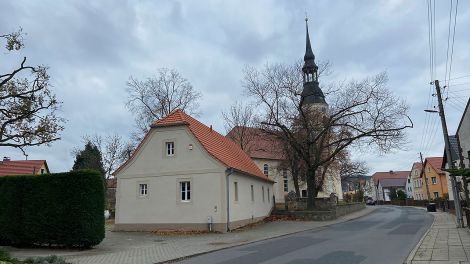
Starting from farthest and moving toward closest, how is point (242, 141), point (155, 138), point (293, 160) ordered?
1. point (242, 141)
2. point (293, 160)
3. point (155, 138)

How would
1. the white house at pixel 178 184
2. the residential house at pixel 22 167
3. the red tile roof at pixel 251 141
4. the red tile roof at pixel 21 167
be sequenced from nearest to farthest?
1. the white house at pixel 178 184
2. the red tile roof at pixel 251 141
3. the red tile roof at pixel 21 167
4. the residential house at pixel 22 167

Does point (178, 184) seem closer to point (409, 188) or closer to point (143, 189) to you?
point (143, 189)

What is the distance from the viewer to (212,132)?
32.0 metres

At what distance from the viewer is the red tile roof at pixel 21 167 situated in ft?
162

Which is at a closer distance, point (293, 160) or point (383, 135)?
point (383, 135)

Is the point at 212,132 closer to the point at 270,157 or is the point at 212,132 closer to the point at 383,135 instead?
the point at 383,135

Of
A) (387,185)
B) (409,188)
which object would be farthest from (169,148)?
(387,185)

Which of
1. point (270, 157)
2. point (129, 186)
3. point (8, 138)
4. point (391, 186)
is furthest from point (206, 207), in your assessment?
point (391, 186)

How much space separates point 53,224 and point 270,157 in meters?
48.1

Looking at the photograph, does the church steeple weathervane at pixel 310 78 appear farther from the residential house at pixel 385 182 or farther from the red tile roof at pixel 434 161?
the residential house at pixel 385 182

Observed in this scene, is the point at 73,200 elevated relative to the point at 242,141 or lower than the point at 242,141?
lower

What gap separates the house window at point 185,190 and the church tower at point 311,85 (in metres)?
13.6

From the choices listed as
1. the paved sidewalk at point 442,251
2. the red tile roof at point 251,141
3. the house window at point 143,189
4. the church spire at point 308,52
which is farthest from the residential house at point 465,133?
the church spire at point 308,52

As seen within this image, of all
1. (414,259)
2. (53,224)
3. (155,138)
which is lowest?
(414,259)
